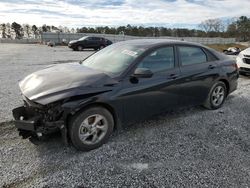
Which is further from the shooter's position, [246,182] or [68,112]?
[68,112]

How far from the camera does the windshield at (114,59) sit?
3566mm

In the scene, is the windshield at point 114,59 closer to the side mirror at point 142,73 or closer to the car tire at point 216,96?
the side mirror at point 142,73

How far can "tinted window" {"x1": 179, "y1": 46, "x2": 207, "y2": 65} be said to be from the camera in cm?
425

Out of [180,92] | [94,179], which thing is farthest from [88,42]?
[94,179]

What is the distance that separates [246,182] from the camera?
8.91ft

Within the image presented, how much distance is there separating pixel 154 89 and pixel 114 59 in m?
0.84

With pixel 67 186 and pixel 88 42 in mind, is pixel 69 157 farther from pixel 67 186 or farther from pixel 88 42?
pixel 88 42

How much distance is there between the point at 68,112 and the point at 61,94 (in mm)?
248

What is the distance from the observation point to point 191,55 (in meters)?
4.44

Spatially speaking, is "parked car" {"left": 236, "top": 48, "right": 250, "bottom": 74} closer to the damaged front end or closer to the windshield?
the windshield

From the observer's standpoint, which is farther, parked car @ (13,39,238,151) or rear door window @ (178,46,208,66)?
rear door window @ (178,46,208,66)

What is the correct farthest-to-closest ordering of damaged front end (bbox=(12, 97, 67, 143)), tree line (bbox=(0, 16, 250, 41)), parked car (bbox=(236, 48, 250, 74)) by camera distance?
tree line (bbox=(0, 16, 250, 41)) < parked car (bbox=(236, 48, 250, 74)) < damaged front end (bbox=(12, 97, 67, 143))

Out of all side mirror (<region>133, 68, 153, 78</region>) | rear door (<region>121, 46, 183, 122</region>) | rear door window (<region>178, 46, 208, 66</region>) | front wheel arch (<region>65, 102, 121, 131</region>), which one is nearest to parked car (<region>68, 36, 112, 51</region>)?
rear door window (<region>178, 46, 208, 66</region>)

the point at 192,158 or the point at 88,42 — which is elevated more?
the point at 88,42
